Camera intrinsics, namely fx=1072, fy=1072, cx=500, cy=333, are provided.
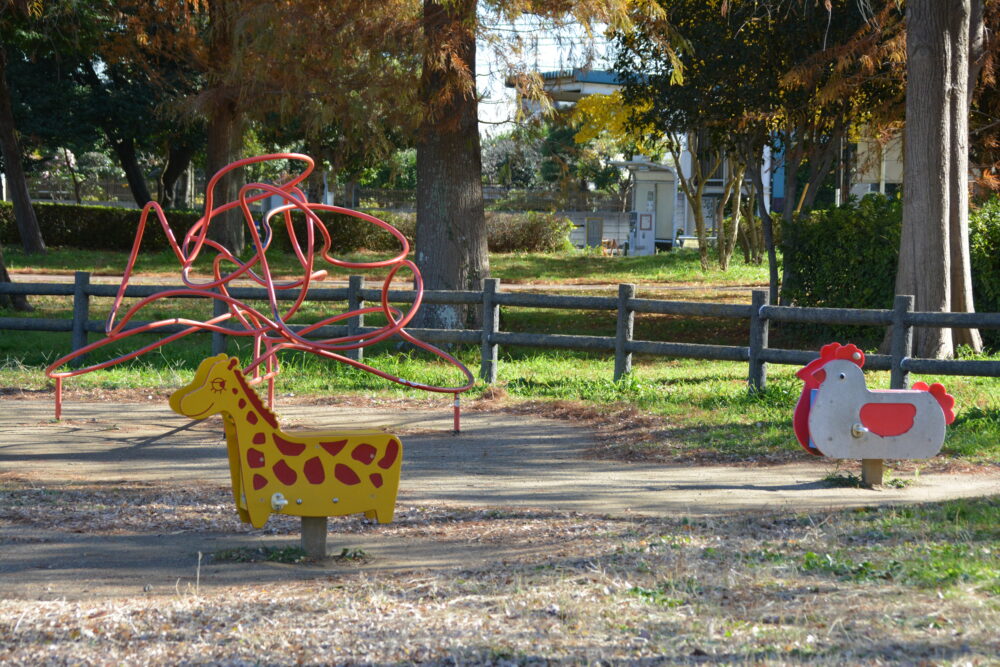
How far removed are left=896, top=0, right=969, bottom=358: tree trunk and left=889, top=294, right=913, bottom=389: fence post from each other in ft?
8.91

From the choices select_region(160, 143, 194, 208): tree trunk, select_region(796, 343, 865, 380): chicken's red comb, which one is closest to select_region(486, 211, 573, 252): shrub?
select_region(160, 143, 194, 208): tree trunk

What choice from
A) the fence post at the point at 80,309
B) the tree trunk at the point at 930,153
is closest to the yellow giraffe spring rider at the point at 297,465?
the fence post at the point at 80,309

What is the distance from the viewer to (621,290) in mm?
12461

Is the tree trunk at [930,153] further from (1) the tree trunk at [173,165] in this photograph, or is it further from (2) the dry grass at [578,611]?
(1) the tree trunk at [173,165]

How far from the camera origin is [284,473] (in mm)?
5883

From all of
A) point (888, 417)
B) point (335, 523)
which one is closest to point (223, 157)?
point (335, 523)

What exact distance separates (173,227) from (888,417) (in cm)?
3061

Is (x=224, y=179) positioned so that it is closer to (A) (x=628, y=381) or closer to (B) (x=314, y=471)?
(A) (x=628, y=381)

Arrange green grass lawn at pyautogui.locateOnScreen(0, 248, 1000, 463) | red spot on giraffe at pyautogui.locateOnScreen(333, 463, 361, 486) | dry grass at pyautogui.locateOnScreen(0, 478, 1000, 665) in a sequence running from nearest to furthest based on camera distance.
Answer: dry grass at pyautogui.locateOnScreen(0, 478, 1000, 665)
red spot on giraffe at pyautogui.locateOnScreen(333, 463, 361, 486)
green grass lawn at pyautogui.locateOnScreen(0, 248, 1000, 463)

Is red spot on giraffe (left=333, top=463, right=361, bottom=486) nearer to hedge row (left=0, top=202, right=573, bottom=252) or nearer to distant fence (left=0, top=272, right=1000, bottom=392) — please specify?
distant fence (left=0, top=272, right=1000, bottom=392)

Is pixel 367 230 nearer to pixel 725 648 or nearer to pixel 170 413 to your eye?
pixel 170 413

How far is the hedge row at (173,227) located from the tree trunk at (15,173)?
4.36 metres

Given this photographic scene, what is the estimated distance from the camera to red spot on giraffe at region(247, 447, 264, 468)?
19.3 ft

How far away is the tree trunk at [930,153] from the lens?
12.7 meters
